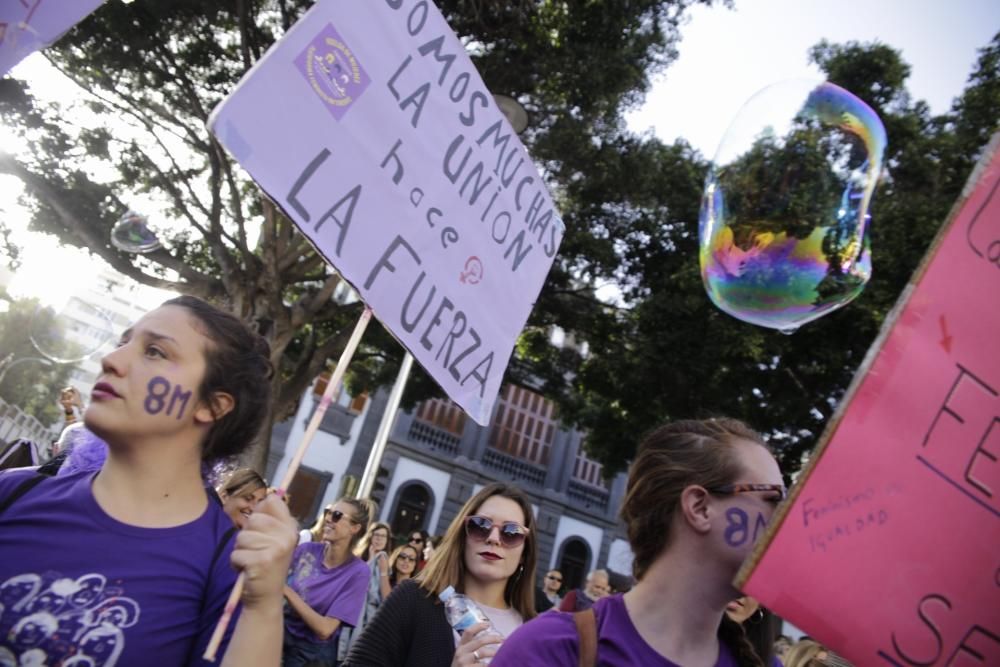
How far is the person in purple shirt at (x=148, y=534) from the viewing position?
108 centimetres

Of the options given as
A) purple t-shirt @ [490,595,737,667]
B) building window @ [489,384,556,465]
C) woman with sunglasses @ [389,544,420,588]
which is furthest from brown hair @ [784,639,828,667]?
building window @ [489,384,556,465]

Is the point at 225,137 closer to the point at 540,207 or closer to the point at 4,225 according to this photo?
the point at 540,207

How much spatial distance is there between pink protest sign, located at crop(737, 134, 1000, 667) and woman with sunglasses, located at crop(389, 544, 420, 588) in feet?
18.0

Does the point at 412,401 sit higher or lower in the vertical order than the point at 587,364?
lower

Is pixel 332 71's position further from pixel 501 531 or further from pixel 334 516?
pixel 334 516

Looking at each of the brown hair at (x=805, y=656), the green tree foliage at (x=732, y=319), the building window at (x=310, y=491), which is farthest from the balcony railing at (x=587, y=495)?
the brown hair at (x=805, y=656)

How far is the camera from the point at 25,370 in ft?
128

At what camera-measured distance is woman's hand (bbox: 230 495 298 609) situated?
1062 mm

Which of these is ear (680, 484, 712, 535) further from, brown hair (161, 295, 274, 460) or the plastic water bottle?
brown hair (161, 295, 274, 460)

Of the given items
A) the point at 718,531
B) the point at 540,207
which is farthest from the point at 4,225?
the point at 718,531

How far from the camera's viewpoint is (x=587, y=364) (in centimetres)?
1169

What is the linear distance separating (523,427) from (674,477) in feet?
74.6

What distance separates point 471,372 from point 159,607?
1265mm

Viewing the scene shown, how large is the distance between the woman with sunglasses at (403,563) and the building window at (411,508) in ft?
51.8
